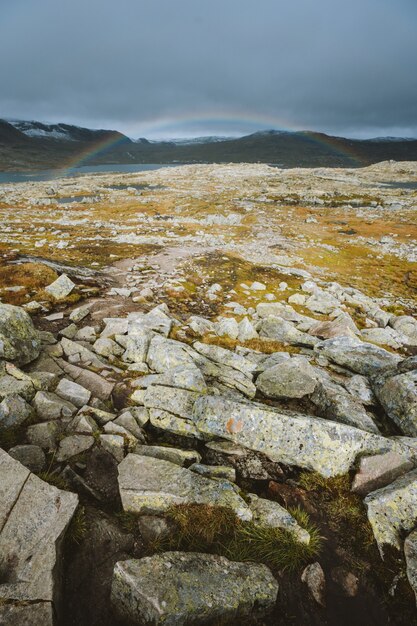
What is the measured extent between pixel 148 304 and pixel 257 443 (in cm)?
Result: 1397

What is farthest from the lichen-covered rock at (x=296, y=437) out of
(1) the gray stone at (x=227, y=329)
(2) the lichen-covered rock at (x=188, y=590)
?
(1) the gray stone at (x=227, y=329)

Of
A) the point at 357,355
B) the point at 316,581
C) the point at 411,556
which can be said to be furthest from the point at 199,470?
the point at 357,355

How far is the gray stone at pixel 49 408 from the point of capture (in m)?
8.30

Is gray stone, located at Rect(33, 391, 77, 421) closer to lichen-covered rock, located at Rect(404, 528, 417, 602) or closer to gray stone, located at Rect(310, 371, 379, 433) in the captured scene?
gray stone, located at Rect(310, 371, 379, 433)

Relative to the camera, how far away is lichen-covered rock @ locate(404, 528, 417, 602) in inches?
203

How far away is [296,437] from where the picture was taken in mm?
7723

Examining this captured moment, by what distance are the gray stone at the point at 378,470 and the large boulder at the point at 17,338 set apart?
1083cm

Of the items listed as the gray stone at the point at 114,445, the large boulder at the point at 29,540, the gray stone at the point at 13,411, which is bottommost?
the gray stone at the point at 114,445

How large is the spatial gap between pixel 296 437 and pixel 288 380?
3302 millimetres

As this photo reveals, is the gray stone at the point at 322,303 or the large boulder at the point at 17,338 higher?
the large boulder at the point at 17,338

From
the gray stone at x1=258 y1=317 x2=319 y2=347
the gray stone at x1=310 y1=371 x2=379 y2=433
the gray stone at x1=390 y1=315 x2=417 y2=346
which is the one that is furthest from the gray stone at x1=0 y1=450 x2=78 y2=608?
the gray stone at x1=390 y1=315 x2=417 y2=346

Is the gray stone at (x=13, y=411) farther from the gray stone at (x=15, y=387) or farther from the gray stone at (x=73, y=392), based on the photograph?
the gray stone at (x=73, y=392)

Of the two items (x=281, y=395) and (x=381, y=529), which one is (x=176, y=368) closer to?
(x=281, y=395)

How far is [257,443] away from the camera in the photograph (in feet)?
25.9
